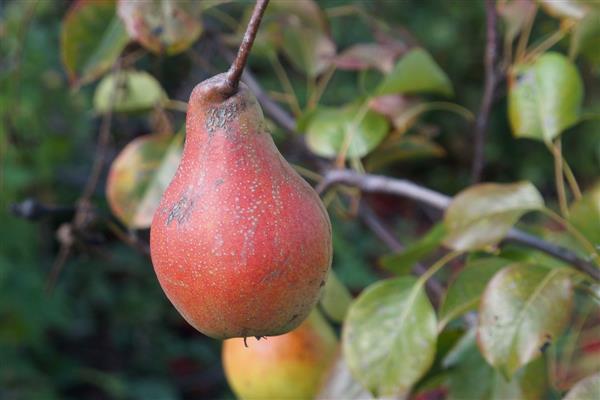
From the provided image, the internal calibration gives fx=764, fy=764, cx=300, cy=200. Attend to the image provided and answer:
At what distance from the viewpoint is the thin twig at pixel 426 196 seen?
66 centimetres

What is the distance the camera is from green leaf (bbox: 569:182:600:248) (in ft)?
2.46

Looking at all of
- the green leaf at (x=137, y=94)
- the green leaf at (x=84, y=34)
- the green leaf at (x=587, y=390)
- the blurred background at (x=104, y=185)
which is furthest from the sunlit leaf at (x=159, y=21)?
the blurred background at (x=104, y=185)

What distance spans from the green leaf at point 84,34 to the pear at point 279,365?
1.19 feet

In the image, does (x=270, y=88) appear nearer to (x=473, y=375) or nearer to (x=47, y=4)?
(x=47, y=4)

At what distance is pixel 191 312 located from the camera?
0.48 m

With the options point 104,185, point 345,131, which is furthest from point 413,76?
point 104,185

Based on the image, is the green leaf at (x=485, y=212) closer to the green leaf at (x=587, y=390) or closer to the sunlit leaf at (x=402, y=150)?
the green leaf at (x=587, y=390)

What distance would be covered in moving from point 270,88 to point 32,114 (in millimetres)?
712

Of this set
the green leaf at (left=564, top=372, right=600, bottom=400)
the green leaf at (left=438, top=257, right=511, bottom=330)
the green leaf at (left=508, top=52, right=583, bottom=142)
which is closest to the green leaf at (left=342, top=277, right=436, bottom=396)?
the green leaf at (left=438, top=257, right=511, bottom=330)

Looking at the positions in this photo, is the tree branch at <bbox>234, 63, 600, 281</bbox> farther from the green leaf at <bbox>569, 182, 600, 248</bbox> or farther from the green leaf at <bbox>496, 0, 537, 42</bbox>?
the green leaf at <bbox>496, 0, 537, 42</bbox>

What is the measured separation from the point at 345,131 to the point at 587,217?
0.28 m

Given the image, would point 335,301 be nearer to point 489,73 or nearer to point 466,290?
point 466,290

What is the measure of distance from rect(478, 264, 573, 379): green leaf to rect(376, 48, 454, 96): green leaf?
10.4 inches

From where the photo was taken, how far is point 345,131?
89 cm
